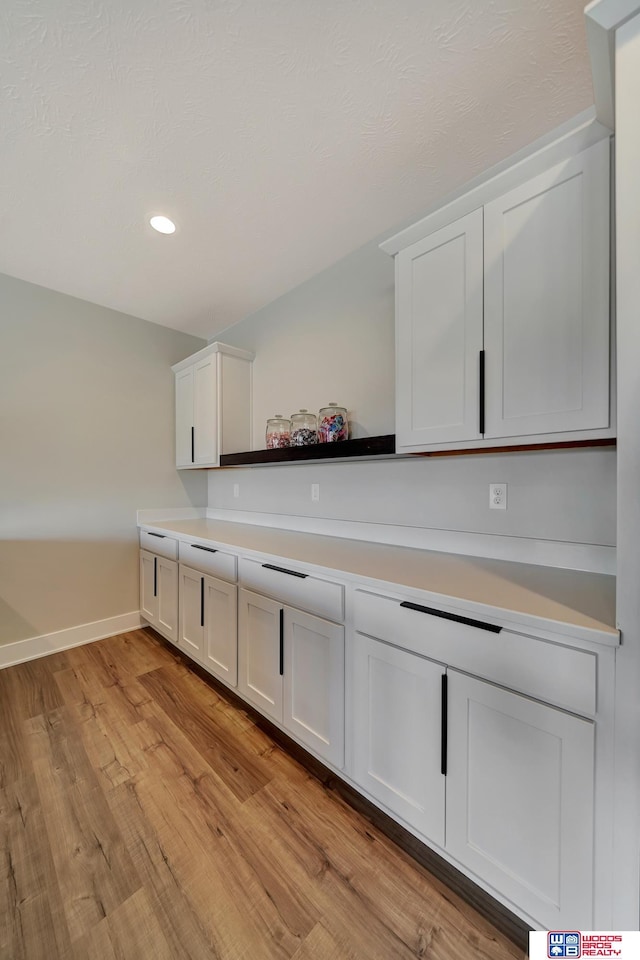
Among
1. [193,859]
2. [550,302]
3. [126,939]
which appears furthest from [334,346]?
[126,939]

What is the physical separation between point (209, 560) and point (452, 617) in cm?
147

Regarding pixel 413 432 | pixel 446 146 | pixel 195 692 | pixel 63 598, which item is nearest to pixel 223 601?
pixel 195 692

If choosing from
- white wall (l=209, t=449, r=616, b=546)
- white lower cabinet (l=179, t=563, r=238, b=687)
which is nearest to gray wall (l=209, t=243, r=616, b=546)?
white wall (l=209, t=449, r=616, b=546)

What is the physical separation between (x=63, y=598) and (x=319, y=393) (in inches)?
93.9

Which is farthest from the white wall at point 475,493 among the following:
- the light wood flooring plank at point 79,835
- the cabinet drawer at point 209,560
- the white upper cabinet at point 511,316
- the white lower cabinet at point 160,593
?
the light wood flooring plank at point 79,835

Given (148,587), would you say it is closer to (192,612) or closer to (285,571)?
(192,612)

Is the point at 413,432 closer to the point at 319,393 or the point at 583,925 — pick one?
the point at 319,393

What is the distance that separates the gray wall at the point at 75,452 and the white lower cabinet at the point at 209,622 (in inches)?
37.0

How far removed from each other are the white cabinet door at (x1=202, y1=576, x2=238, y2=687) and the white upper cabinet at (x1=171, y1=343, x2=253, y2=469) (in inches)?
41.3

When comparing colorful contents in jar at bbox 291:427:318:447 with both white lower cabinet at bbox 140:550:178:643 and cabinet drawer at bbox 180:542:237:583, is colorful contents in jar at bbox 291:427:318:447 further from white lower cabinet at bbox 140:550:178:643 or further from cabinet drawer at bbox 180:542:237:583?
white lower cabinet at bbox 140:550:178:643

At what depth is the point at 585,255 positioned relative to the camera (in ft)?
3.50

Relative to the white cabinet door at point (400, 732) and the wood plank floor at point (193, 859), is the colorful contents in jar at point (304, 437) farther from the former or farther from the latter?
the wood plank floor at point (193, 859)

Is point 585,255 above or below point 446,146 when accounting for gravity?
below

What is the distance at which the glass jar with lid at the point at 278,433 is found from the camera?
2.35 m
